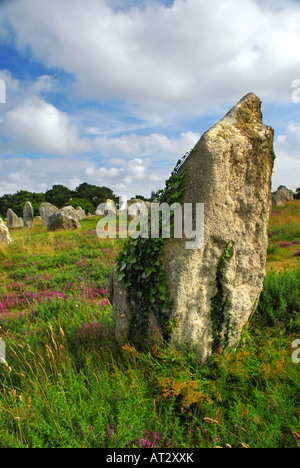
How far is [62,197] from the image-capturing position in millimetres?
74188

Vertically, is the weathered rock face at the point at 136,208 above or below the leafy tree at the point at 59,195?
below

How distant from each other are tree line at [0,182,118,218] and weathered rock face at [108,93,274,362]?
2315 inches

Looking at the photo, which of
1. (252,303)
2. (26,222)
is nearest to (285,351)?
(252,303)

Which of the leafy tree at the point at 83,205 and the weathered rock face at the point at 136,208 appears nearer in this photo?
the weathered rock face at the point at 136,208

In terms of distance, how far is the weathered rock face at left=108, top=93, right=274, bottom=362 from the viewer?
13.2 feet

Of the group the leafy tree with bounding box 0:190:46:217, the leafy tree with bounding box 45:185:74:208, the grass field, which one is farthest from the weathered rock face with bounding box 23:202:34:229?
the leafy tree with bounding box 45:185:74:208

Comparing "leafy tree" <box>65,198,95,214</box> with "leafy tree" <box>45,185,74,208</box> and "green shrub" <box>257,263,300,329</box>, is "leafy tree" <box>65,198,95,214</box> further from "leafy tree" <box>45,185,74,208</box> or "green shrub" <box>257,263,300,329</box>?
"green shrub" <box>257,263,300,329</box>

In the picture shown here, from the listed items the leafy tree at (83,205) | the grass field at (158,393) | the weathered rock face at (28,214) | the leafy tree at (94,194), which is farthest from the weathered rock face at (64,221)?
the leafy tree at (94,194)

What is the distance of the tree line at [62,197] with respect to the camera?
67062 mm

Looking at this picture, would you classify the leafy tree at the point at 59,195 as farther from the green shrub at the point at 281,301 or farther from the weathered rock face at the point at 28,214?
the green shrub at the point at 281,301

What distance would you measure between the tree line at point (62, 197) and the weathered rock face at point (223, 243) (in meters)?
58.8

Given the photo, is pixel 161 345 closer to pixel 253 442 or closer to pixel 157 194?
pixel 253 442

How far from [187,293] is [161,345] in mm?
807

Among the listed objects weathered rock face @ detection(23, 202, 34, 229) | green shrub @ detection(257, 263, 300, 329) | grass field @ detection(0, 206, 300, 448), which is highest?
weathered rock face @ detection(23, 202, 34, 229)
